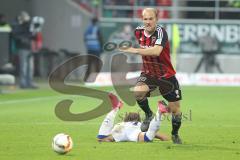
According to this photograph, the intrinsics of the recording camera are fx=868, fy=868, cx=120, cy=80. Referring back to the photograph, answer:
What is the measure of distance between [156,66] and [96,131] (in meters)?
3.34

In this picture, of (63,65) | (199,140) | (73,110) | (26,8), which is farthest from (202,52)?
(199,140)

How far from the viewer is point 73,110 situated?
22719mm

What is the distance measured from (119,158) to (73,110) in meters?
9.86

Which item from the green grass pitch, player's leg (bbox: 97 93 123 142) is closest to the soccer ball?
the green grass pitch

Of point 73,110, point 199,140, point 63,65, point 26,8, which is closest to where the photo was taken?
point 199,140

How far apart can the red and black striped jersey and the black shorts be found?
8cm

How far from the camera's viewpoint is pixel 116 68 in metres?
34.4

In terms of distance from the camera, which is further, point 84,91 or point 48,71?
point 48,71

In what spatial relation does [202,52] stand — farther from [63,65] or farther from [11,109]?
[11,109]

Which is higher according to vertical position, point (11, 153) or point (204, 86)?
point (11, 153)

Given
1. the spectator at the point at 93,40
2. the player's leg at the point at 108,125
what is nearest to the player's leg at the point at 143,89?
the player's leg at the point at 108,125

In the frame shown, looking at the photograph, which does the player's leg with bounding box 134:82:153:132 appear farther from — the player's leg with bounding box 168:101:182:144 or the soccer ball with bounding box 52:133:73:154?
the soccer ball with bounding box 52:133:73:154

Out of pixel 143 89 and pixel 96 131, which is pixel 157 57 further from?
pixel 96 131

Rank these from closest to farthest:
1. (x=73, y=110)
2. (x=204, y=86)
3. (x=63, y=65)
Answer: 1. (x=73, y=110)
2. (x=204, y=86)
3. (x=63, y=65)
